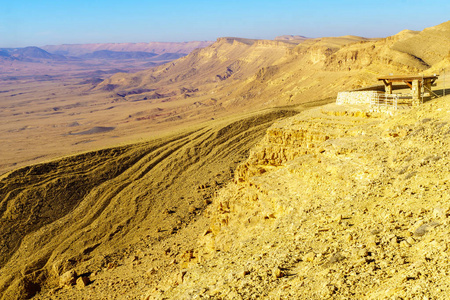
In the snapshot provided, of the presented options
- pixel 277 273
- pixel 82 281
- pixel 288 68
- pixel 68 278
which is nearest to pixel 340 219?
pixel 277 273

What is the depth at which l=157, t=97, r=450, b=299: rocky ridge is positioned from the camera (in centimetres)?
865

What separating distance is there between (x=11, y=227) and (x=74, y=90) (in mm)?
117932

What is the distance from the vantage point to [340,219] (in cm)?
1197

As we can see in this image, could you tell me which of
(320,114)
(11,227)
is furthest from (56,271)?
(320,114)

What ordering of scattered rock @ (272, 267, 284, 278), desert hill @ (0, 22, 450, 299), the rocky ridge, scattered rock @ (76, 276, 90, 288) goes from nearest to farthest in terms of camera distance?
the rocky ridge → desert hill @ (0, 22, 450, 299) → scattered rock @ (272, 267, 284, 278) → scattered rock @ (76, 276, 90, 288)

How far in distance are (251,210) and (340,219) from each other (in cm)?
639

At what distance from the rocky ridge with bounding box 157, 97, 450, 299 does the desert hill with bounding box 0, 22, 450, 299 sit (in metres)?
A: 0.05

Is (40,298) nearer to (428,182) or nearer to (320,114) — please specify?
(320,114)

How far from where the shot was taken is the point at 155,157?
36500mm

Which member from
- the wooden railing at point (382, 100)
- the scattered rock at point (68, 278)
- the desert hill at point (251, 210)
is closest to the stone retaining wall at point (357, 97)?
the wooden railing at point (382, 100)

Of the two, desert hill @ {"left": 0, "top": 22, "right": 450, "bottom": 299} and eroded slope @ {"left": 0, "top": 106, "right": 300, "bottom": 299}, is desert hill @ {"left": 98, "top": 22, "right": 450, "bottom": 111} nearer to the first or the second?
desert hill @ {"left": 0, "top": 22, "right": 450, "bottom": 299}

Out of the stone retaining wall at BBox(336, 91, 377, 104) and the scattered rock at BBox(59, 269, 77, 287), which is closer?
the scattered rock at BBox(59, 269, 77, 287)

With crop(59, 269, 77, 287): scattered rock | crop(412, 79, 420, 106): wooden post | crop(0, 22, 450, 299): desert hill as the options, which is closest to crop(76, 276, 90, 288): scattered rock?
crop(0, 22, 450, 299): desert hill

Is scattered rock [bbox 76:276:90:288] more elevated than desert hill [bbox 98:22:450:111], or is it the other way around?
desert hill [bbox 98:22:450:111]
